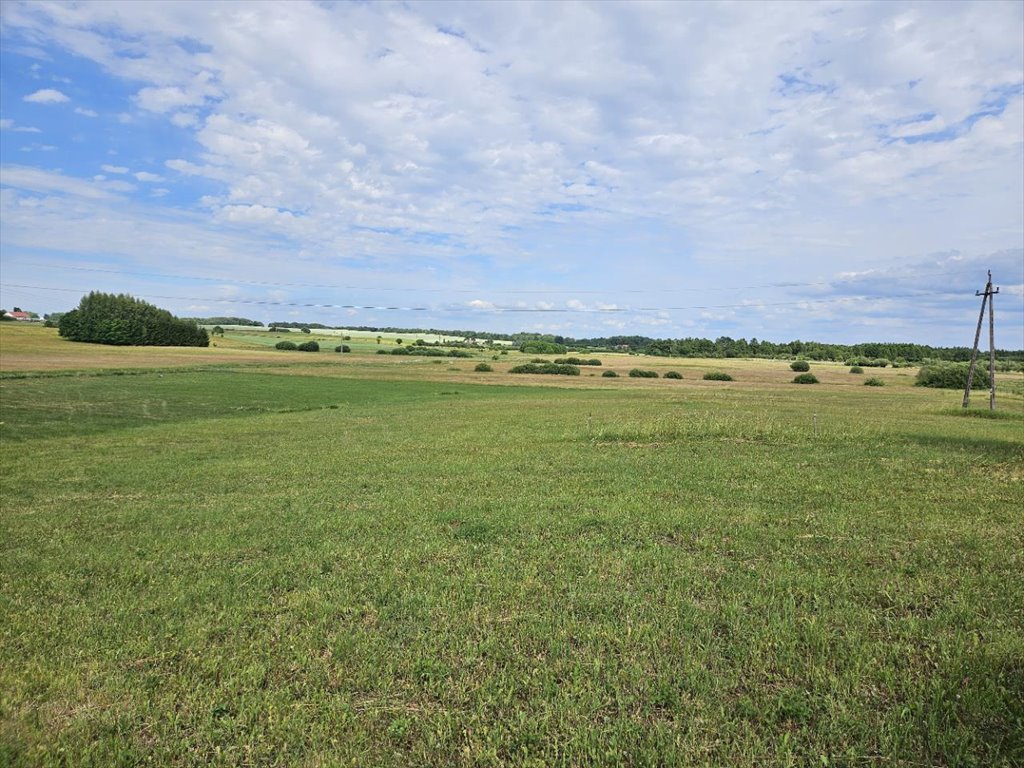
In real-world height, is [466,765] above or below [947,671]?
below

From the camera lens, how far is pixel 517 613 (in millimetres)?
7328

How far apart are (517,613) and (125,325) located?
12351 cm

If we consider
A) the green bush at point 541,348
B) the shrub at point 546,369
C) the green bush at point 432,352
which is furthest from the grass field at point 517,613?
the green bush at point 541,348

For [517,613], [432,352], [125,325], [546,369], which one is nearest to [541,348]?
[432,352]

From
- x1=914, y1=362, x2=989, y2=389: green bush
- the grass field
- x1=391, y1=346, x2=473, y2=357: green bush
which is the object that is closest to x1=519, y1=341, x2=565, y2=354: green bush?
x1=391, y1=346, x2=473, y2=357: green bush

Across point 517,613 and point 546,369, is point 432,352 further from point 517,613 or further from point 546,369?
point 517,613

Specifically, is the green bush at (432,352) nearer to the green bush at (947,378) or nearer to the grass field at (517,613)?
the green bush at (947,378)

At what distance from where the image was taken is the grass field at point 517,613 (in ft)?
16.5

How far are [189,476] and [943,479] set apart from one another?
69.7ft

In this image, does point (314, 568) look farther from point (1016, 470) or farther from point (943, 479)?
point (1016, 470)

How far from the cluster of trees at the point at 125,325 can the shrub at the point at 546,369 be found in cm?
6901

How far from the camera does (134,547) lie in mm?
10477

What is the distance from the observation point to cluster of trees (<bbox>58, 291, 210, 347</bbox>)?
10475 cm

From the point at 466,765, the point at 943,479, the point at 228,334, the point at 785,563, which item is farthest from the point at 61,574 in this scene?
the point at 228,334
